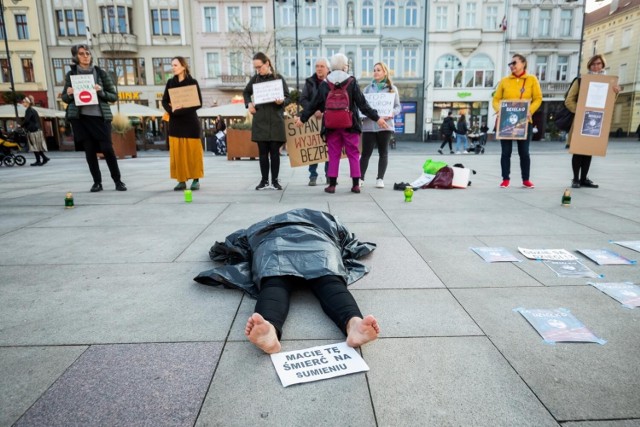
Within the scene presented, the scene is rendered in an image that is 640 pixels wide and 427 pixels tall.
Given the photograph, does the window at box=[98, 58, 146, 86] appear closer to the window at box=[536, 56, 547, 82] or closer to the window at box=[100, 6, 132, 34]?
the window at box=[100, 6, 132, 34]

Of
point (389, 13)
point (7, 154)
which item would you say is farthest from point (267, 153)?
point (389, 13)

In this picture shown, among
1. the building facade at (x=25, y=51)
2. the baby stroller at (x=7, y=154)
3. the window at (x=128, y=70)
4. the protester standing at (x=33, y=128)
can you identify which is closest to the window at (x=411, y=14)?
the window at (x=128, y=70)

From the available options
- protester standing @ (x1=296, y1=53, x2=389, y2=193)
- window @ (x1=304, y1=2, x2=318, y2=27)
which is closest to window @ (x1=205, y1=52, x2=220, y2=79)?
window @ (x1=304, y1=2, x2=318, y2=27)

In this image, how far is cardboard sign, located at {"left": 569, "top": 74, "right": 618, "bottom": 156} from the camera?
6.57 m

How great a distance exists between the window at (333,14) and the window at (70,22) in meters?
18.3

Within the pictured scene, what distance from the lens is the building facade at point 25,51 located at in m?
30.1

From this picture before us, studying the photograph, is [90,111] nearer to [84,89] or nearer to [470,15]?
[84,89]

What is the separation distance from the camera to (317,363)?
179 centimetres

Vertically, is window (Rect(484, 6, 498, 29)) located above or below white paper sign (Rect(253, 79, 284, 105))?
above

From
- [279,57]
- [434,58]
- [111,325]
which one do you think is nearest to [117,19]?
[279,57]

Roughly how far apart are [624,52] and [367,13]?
2427 centimetres

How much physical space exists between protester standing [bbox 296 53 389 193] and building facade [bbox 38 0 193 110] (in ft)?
93.1

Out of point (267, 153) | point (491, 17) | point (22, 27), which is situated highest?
point (491, 17)

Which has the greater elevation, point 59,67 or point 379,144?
point 59,67
